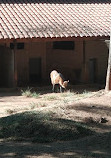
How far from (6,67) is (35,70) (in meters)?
1.45

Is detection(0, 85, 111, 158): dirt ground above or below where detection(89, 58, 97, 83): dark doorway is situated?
below

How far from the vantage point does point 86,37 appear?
711 inches

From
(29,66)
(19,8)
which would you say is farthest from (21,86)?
(19,8)

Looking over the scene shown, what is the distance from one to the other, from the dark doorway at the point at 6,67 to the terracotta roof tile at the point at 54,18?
4.65 feet

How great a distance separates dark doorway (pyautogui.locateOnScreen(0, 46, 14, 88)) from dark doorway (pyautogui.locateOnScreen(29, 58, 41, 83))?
1200 millimetres

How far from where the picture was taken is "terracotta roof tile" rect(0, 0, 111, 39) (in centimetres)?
1767

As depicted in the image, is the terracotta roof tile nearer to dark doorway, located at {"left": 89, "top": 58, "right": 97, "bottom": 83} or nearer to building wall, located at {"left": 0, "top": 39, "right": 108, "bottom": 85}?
building wall, located at {"left": 0, "top": 39, "right": 108, "bottom": 85}

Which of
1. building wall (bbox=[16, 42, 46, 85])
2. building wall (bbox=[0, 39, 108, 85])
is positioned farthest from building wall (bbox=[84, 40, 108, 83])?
building wall (bbox=[16, 42, 46, 85])

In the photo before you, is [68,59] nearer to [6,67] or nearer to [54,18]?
[54,18]

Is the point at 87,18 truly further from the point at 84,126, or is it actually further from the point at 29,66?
the point at 84,126

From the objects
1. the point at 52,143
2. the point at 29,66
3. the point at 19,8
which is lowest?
the point at 52,143

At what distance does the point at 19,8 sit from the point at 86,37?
443 cm

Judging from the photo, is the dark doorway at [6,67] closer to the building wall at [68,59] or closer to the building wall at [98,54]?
the building wall at [68,59]

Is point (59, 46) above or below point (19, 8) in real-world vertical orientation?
below
